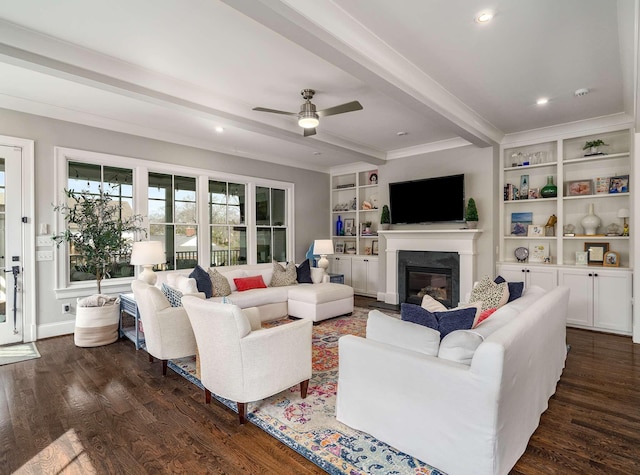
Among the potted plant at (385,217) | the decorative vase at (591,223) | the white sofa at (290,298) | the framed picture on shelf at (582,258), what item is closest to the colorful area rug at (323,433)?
the white sofa at (290,298)

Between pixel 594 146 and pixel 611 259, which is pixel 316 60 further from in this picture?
pixel 611 259

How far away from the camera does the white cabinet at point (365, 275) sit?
22.6 ft

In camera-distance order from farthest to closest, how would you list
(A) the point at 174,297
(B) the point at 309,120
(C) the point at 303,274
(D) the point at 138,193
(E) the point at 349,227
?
(E) the point at 349,227 → (C) the point at 303,274 → (D) the point at 138,193 → (B) the point at 309,120 → (A) the point at 174,297

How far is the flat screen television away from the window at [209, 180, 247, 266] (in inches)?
105

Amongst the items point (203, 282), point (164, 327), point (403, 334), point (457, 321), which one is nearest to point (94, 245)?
point (203, 282)

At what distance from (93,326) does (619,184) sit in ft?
21.8

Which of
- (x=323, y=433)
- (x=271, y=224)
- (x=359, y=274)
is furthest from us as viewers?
(x=359, y=274)

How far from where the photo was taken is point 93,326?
12.9 ft

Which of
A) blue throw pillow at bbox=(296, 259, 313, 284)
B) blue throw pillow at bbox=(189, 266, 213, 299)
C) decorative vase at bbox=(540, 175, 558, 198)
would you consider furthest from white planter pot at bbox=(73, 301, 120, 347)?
decorative vase at bbox=(540, 175, 558, 198)

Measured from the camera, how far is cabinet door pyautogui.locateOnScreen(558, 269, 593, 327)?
4.51 meters

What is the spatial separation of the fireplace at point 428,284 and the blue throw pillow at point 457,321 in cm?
366

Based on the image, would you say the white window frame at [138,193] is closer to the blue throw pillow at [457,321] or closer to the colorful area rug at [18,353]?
the colorful area rug at [18,353]

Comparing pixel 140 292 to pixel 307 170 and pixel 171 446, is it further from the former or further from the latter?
pixel 307 170

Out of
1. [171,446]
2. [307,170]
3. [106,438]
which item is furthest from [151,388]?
[307,170]
